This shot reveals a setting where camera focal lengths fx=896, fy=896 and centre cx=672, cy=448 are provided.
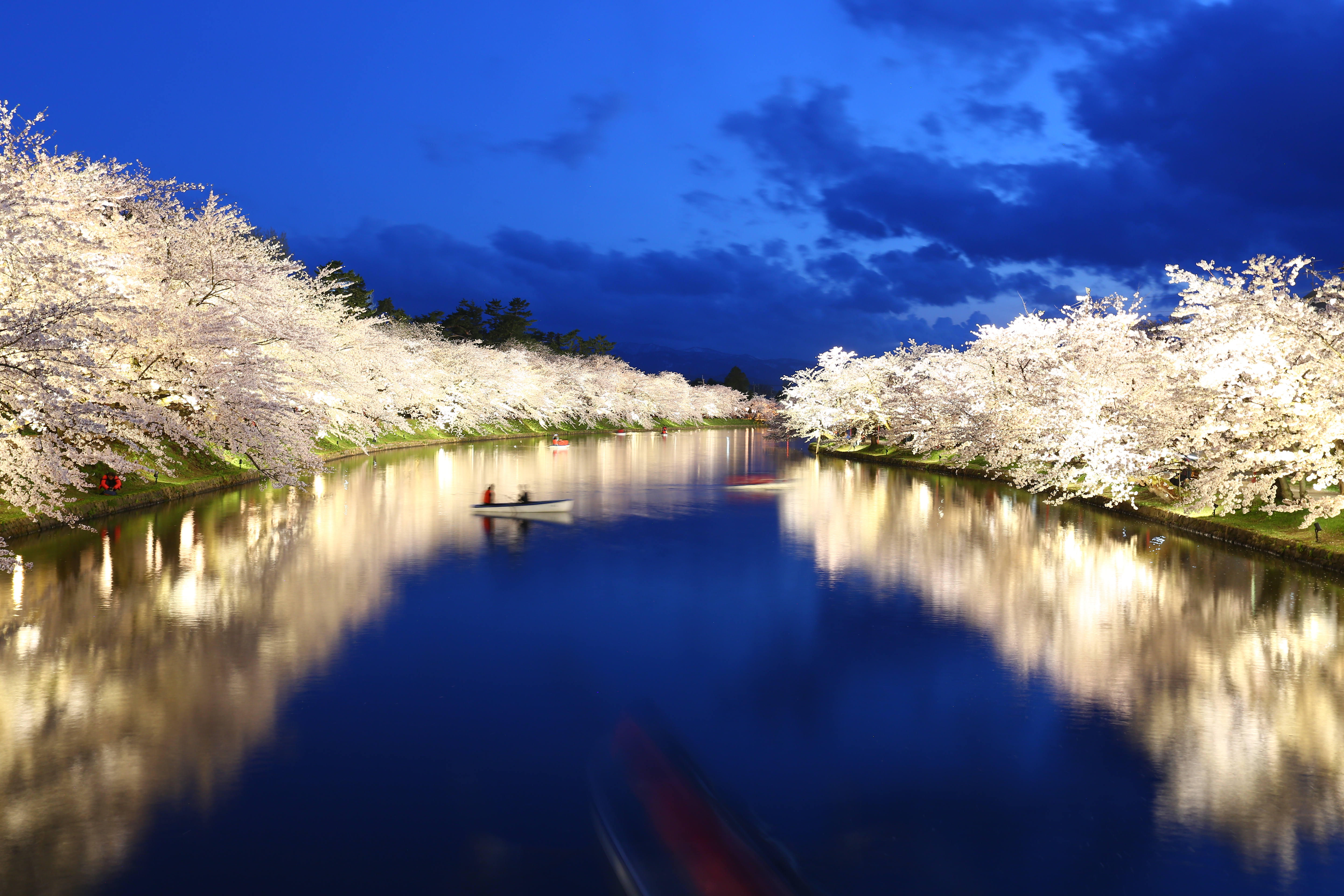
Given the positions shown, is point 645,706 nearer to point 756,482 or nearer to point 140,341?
point 140,341

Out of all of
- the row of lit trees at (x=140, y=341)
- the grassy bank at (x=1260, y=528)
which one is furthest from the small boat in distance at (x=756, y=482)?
the row of lit trees at (x=140, y=341)

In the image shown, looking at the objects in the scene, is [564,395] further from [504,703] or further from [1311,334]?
[504,703]

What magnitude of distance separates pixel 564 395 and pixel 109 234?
238 ft

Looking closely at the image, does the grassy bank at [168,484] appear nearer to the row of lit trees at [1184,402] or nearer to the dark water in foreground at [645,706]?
the dark water in foreground at [645,706]

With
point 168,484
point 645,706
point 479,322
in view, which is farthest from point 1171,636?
point 479,322

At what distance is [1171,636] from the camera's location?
1247 centimetres

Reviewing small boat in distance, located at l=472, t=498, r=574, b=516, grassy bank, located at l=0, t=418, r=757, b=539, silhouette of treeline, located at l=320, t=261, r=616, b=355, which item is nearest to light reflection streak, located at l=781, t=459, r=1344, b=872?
small boat in distance, located at l=472, t=498, r=574, b=516

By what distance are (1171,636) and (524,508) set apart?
17.2 metres

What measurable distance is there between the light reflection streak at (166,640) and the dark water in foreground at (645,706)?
5cm

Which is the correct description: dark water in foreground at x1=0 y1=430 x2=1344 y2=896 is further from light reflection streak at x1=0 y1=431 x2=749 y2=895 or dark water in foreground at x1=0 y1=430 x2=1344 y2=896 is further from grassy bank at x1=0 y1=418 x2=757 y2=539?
grassy bank at x1=0 y1=418 x2=757 y2=539

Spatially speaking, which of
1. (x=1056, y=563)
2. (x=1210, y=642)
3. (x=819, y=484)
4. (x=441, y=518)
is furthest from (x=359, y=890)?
(x=819, y=484)

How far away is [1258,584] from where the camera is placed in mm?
16547

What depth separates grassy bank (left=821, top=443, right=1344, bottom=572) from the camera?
18.8 metres

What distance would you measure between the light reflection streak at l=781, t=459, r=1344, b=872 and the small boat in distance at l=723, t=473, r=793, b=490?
10.6 m
